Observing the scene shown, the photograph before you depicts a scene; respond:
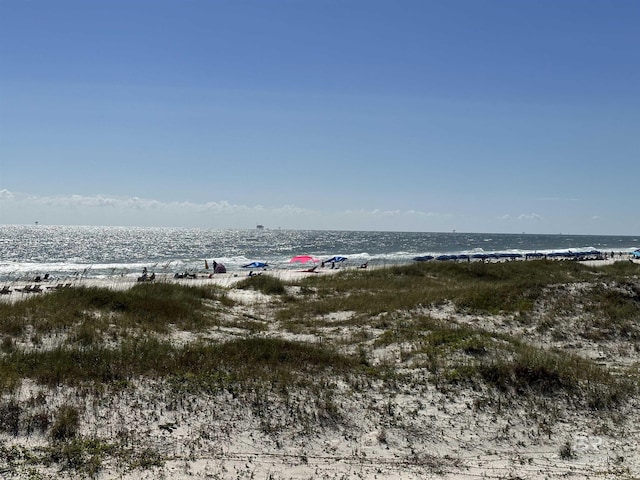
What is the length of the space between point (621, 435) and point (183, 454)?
28.8 feet

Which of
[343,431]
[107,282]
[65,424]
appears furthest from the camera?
[107,282]

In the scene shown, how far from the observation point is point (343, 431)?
31.8 ft

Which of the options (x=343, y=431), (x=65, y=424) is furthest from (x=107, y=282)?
(x=343, y=431)

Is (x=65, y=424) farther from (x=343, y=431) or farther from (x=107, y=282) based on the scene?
(x=107, y=282)

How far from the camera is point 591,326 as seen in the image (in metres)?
19.4

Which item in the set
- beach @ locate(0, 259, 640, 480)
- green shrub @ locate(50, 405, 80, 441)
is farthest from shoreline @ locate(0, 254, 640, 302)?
beach @ locate(0, 259, 640, 480)

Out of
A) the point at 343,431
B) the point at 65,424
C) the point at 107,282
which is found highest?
the point at 65,424

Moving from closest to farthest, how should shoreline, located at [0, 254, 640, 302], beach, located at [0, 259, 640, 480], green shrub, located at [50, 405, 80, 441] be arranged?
beach, located at [0, 259, 640, 480], green shrub, located at [50, 405, 80, 441], shoreline, located at [0, 254, 640, 302]

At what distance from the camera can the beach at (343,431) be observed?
829 cm

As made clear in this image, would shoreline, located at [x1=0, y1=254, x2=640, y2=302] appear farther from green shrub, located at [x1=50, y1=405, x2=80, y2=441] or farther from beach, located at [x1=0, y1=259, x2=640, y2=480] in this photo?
beach, located at [x1=0, y1=259, x2=640, y2=480]

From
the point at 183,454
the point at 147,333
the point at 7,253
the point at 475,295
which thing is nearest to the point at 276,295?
the point at 475,295

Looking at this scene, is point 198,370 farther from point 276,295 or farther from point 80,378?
point 276,295

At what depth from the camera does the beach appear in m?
8.29

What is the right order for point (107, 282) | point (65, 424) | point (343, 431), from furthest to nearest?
point (107, 282)
point (343, 431)
point (65, 424)
